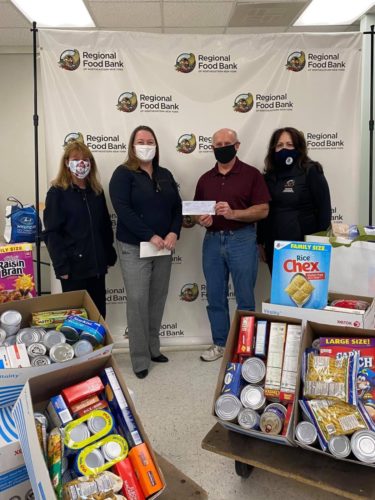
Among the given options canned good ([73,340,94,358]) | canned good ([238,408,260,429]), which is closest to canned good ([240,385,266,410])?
canned good ([238,408,260,429])

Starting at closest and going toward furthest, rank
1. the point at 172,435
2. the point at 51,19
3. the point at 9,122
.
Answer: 1. the point at 172,435
2. the point at 51,19
3. the point at 9,122

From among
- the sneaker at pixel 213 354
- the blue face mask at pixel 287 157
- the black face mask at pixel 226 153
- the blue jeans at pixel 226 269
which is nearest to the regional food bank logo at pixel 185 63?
the black face mask at pixel 226 153

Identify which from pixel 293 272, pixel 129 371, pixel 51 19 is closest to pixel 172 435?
pixel 129 371

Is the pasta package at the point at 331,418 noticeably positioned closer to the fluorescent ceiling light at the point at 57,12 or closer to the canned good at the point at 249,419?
the canned good at the point at 249,419

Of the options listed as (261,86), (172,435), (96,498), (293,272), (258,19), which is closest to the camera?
(96,498)

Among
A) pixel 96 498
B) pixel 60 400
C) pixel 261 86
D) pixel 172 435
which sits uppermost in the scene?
pixel 261 86

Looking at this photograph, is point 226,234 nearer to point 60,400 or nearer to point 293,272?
point 293,272

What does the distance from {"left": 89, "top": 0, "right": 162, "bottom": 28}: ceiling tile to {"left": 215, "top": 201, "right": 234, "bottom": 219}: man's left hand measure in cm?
246

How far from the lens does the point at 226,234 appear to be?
2.62 metres

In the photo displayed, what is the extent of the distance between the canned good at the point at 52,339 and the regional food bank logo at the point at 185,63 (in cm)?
218

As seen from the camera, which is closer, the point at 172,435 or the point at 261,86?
the point at 172,435

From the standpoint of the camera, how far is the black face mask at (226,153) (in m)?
2.55

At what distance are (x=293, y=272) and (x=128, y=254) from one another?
3.94ft

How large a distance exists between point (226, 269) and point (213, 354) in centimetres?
62
